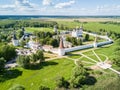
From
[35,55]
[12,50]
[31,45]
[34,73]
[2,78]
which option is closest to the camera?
[2,78]

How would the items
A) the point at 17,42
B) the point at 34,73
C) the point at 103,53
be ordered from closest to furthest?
the point at 34,73
the point at 103,53
the point at 17,42

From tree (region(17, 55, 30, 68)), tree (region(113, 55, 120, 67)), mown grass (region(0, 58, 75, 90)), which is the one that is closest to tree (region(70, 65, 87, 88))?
mown grass (region(0, 58, 75, 90))

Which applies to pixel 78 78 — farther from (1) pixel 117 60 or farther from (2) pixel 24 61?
(1) pixel 117 60

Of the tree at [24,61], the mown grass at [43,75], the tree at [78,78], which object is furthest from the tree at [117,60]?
the tree at [24,61]

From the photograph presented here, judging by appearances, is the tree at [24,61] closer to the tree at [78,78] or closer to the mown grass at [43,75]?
the mown grass at [43,75]

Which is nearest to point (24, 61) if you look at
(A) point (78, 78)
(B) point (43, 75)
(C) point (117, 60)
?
(B) point (43, 75)

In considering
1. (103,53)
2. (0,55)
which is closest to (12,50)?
(0,55)

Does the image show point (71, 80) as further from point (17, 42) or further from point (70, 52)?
point (17, 42)

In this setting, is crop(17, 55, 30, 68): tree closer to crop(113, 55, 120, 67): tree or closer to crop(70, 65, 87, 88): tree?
crop(70, 65, 87, 88): tree
